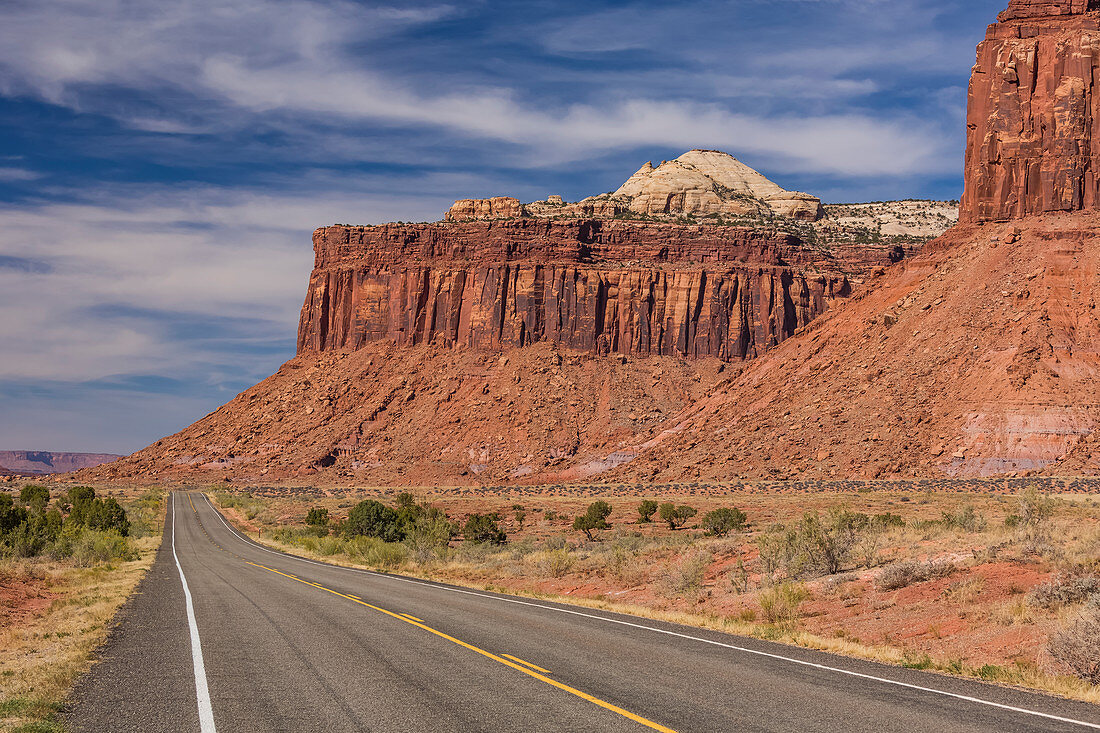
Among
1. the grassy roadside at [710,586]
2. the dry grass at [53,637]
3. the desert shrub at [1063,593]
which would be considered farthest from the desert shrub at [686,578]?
the dry grass at [53,637]

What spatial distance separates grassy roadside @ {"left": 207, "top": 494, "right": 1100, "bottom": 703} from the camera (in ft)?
36.1

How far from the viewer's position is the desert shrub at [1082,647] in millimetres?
10031

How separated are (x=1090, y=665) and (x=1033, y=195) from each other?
232ft

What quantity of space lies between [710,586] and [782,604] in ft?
15.1

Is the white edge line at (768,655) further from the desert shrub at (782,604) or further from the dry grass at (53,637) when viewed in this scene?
the dry grass at (53,637)

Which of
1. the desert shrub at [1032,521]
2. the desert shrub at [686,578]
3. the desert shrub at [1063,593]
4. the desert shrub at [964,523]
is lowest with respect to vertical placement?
the desert shrub at [686,578]

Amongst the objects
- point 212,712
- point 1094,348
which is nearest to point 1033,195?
point 1094,348

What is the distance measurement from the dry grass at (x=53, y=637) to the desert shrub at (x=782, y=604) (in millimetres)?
11632

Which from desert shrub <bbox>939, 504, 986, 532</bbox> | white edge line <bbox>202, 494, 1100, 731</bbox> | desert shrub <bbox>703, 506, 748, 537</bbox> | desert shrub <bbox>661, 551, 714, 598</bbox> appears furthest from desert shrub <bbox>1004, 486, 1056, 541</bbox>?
desert shrub <bbox>703, 506, 748, 537</bbox>

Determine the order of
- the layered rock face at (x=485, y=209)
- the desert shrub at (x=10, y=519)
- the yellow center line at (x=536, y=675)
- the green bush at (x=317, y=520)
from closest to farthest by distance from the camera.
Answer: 1. the yellow center line at (x=536, y=675)
2. the desert shrub at (x=10, y=519)
3. the green bush at (x=317, y=520)
4. the layered rock face at (x=485, y=209)

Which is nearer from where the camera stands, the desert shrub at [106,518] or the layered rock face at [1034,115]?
the desert shrub at [106,518]

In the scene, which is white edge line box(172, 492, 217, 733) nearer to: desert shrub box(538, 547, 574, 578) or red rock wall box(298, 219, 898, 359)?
desert shrub box(538, 547, 574, 578)

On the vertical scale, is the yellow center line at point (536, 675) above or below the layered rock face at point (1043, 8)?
below

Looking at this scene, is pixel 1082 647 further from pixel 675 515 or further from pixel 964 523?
pixel 675 515
